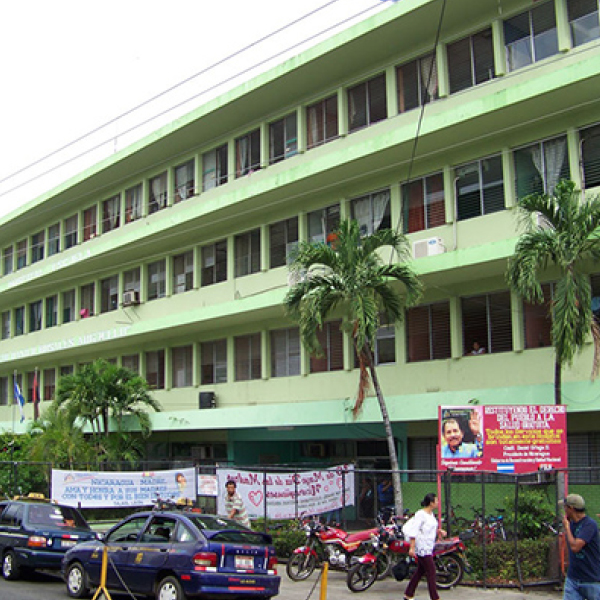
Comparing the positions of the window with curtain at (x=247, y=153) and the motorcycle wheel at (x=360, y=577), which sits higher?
the window with curtain at (x=247, y=153)

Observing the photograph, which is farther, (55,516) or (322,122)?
(322,122)

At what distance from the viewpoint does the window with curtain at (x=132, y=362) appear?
106ft

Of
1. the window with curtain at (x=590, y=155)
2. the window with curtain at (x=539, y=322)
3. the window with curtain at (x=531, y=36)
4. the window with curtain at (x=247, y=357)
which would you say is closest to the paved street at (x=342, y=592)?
the window with curtain at (x=539, y=322)

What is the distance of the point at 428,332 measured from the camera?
21.5 meters

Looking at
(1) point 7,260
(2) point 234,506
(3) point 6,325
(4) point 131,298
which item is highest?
(1) point 7,260

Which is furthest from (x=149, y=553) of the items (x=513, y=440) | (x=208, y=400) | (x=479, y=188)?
(x=208, y=400)

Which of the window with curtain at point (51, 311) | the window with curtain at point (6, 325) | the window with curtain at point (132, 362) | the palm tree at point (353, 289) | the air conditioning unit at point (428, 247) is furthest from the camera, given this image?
the window with curtain at point (6, 325)

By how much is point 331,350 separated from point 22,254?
76.9ft

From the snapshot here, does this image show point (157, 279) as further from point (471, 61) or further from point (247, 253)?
point (471, 61)

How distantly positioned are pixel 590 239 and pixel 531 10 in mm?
6946

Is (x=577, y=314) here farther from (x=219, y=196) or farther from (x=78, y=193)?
(x=78, y=193)

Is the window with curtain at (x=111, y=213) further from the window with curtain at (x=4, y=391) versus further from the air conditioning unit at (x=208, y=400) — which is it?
the window with curtain at (x=4, y=391)

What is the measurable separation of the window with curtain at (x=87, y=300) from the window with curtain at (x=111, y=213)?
2.65 meters

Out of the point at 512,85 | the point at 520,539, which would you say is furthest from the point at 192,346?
the point at 520,539
